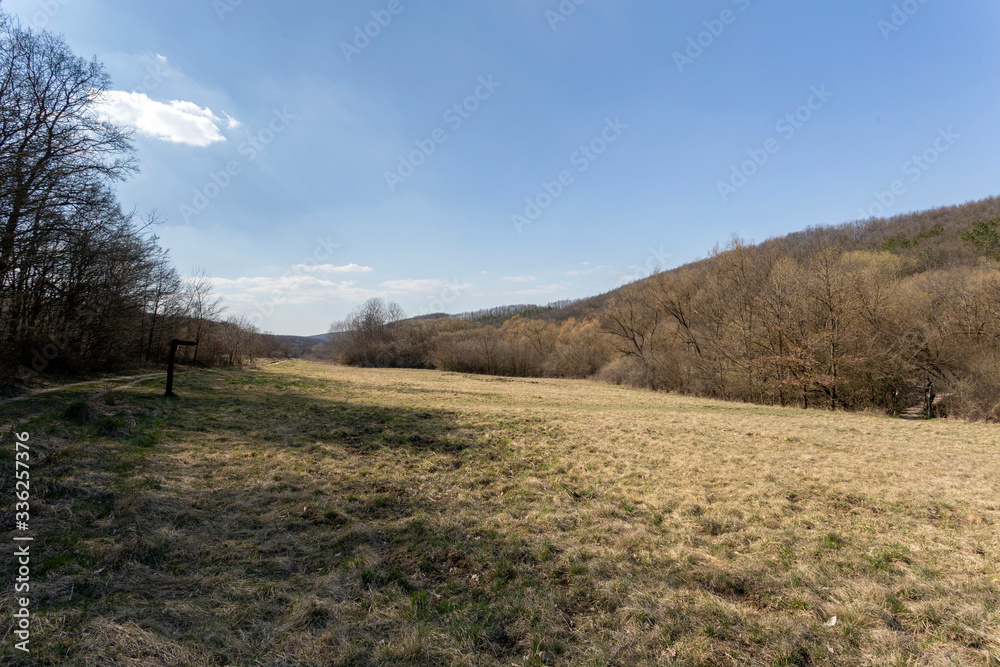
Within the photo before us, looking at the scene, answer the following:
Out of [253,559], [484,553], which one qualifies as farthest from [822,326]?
[253,559]

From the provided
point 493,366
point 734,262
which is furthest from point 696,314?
point 493,366

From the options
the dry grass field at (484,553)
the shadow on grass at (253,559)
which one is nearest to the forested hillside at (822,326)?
the dry grass field at (484,553)

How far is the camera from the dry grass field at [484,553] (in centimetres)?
312

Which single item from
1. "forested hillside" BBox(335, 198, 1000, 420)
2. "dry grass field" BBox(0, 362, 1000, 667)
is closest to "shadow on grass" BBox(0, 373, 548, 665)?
"dry grass field" BBox(0, 362, 1000, 667)

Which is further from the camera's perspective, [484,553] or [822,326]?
[822,326]

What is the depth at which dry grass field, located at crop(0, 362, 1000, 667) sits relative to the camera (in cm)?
312

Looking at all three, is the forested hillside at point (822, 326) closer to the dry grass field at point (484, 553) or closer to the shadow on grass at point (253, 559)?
the dry grass field at point (484, 553)

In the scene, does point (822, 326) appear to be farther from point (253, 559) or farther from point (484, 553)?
point (253, 559)

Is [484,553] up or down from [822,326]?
down

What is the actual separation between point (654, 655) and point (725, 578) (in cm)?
172

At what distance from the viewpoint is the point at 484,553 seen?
475 centimetres

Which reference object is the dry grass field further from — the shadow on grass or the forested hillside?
the forested hillside

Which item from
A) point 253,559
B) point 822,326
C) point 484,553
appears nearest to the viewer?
point 253,559

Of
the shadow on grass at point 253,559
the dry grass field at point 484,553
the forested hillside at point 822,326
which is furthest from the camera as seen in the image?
the forested hillside at point 822,326
